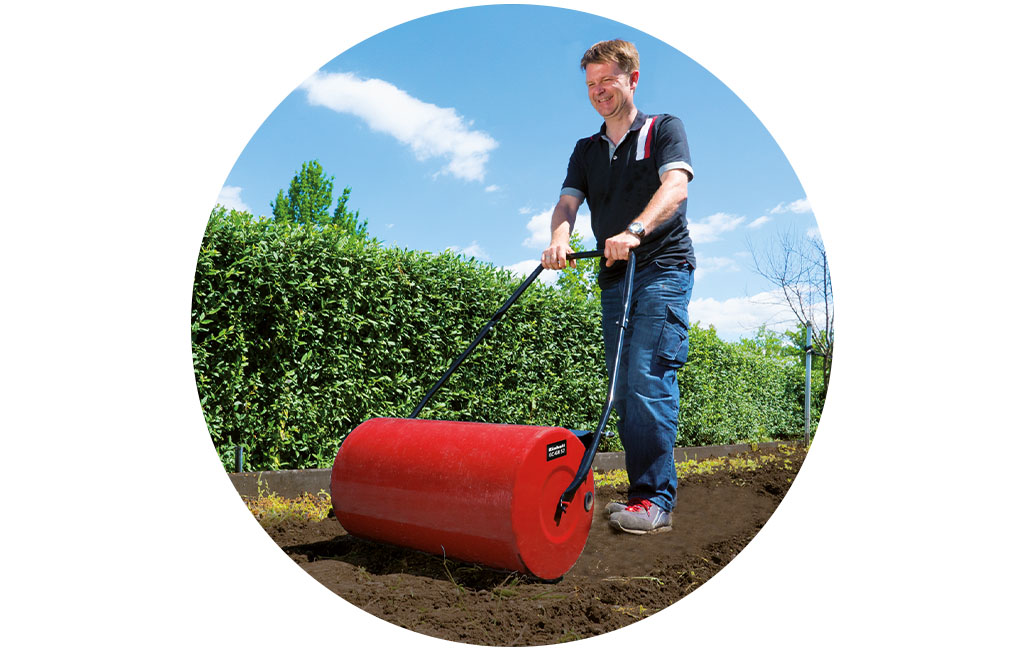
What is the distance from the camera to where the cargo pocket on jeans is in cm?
286

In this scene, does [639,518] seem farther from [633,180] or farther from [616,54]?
[616,54]

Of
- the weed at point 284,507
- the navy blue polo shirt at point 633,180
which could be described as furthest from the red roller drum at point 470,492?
the navy blue polo shirt at point 633,180

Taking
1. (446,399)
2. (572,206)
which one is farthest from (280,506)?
(572,206)

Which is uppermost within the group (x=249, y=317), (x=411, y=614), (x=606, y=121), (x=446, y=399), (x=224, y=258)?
(x=606, y=121)

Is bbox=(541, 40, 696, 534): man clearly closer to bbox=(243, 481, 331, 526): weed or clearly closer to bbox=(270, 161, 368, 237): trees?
bbox=(243, 481, 331, 526): weed

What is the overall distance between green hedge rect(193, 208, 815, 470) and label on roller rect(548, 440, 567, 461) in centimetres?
203

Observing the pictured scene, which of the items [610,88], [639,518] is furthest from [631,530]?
[610,88]

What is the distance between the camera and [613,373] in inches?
98.9

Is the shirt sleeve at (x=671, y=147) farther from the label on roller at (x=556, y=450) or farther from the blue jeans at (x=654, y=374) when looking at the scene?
the label on roller at (x=556, y=450)

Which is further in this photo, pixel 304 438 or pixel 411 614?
pixel 304 438

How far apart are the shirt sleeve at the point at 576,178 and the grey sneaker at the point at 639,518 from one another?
162 cm

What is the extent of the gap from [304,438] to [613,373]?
7.20 feet

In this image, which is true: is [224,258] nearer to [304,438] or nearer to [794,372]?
[304,438]

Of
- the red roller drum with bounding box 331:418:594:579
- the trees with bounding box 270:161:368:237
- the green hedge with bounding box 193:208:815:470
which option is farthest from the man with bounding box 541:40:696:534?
the trees with bounding box 270:161:368:237
